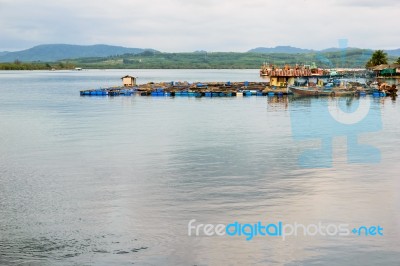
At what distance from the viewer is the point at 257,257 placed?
86.1 ft

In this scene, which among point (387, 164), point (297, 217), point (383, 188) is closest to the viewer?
point (297, 217)

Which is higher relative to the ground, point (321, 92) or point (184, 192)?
point (321, 92)

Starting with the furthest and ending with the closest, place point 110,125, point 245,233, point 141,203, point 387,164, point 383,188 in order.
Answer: point 110,125 → point 387,164 → point 383,188 → point 141,203 → point 245,233

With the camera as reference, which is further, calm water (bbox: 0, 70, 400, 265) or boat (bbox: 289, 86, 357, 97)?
boat (bbox: 289, 86, 357, 97)

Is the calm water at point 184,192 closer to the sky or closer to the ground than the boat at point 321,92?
closer to the ground

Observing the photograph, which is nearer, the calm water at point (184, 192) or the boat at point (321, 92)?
the calm water at point (184, 192)

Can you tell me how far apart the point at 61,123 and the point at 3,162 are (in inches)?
1174

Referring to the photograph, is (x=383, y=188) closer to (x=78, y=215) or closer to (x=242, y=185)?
(x=242, y=185)

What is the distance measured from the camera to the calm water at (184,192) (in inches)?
1065

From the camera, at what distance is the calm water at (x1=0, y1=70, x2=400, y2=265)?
27.0 metres

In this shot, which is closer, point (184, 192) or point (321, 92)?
point (184, 192)

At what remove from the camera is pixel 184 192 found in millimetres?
37594

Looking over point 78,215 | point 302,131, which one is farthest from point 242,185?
point 302,131

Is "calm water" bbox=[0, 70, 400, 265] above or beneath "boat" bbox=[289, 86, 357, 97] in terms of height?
beneath
